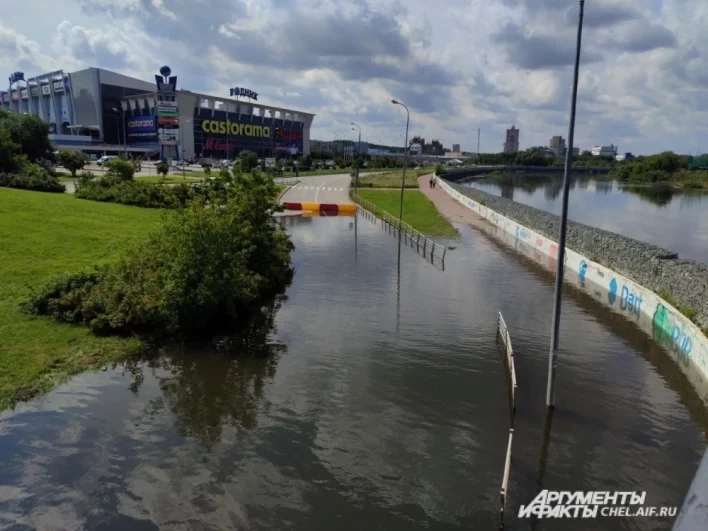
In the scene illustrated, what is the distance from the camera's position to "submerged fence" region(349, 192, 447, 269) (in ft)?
114

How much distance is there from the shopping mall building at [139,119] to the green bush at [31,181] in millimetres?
74037

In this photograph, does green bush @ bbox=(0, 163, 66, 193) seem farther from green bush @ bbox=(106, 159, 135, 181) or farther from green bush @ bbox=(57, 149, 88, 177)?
green bush @ bbox=(57, 149, 88, 177)

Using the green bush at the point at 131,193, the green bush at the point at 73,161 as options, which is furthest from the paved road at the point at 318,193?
the green bush at the point at 73,161

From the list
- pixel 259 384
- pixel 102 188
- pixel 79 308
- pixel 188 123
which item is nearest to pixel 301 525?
pixel 259 384

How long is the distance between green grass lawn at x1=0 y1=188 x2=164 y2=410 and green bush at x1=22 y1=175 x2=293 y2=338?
0.90 meters

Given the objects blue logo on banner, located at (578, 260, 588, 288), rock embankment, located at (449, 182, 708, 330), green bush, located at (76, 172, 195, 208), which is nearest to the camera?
rock embankment, located at (449, 182, 708, 330)

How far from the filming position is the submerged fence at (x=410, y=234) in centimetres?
3462

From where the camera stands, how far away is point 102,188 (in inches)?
1892

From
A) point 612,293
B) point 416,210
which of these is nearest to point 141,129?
point 416,210

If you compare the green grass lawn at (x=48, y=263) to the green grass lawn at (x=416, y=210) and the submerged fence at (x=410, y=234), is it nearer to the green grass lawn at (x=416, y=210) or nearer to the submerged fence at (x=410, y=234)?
the submerged fence at (x=410, y=234)

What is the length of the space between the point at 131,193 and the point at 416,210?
28883mm

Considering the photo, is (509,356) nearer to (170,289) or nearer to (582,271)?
(170,289)

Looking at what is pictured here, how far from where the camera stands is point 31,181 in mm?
46438

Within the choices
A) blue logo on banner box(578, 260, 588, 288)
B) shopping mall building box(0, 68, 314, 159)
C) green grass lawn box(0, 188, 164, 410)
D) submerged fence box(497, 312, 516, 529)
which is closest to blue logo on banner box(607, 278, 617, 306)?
blue logo on banner box(578, 260, 588, 288)
